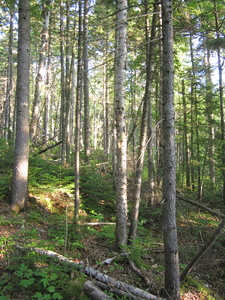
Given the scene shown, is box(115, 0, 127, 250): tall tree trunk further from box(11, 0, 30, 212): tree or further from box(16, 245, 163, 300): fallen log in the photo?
box(11, 0, 30, 212): tree

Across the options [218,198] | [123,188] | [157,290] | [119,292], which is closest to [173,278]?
[157,290]

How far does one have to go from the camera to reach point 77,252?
17.7 feet

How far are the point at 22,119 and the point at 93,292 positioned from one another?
4.78 meters

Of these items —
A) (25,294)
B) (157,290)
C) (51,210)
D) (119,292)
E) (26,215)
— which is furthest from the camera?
(51,210)

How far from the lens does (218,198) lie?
1350 cm

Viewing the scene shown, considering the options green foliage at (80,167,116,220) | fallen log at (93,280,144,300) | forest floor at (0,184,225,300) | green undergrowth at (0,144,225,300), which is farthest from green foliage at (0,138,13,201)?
fallen log at (93,280,144,300)

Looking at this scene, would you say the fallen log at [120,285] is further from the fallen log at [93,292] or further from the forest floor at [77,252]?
the fallen log at [93,292]

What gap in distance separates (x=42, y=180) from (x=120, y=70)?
4.61 metres

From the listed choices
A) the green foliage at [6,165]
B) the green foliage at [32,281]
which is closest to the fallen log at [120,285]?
the green foliage at [32,281]

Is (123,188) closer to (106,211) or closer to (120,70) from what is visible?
(120,70)

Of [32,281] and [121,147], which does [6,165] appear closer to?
[121,147]

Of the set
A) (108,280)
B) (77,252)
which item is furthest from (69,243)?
(108,280)

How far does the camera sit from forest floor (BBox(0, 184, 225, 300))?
3723 mm

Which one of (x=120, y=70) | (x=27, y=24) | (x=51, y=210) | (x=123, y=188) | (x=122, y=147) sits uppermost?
(x=27, y=24)
